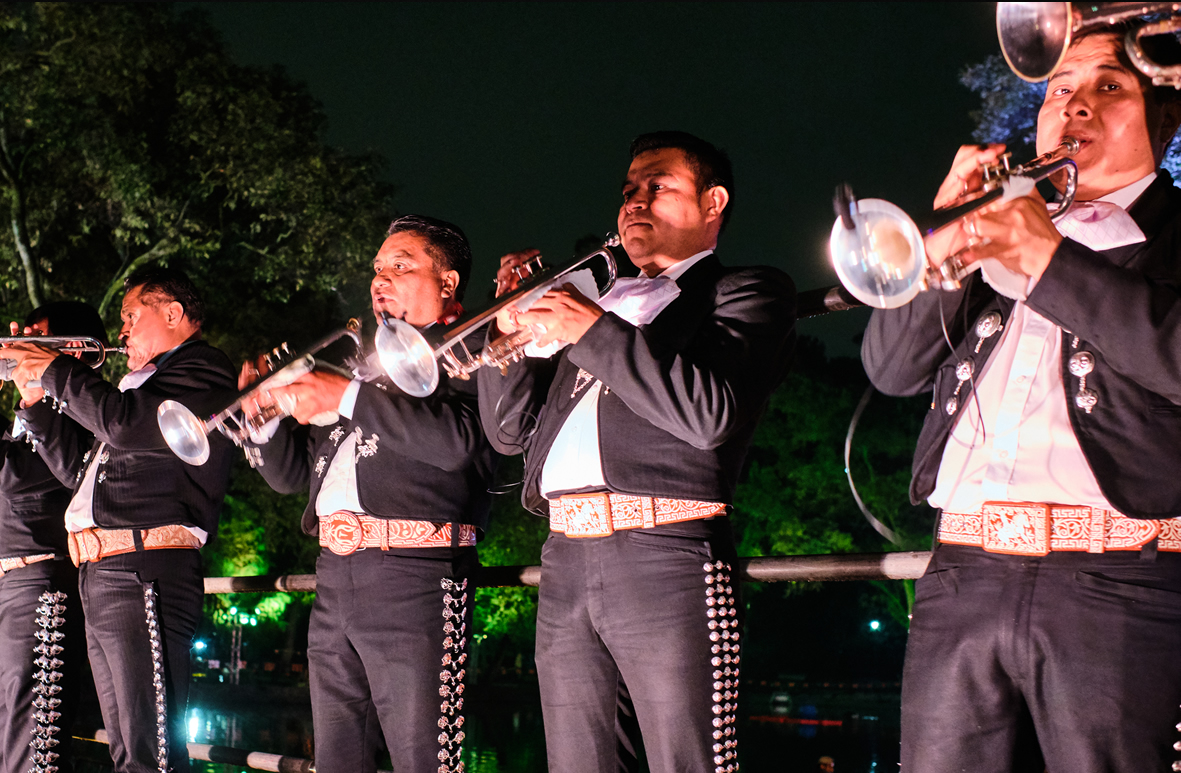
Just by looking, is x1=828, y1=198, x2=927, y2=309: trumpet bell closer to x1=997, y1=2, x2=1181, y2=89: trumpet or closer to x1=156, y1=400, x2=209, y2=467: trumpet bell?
x1=997, y1=2, x2=1181, y2=89: trumpet

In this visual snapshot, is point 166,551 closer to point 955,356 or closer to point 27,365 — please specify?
point 27,365

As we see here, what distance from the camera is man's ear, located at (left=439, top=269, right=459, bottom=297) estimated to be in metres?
4.30

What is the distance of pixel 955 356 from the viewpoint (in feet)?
7.87

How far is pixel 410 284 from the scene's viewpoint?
421 cm

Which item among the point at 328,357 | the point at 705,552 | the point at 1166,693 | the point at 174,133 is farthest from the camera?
the point at 174,133

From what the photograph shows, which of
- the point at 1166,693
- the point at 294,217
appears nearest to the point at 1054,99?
the point at 1166,693

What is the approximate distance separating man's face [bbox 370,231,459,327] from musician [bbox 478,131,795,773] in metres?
1.08

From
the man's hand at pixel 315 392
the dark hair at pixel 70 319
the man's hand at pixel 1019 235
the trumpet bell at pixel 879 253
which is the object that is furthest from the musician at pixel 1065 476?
the dark hair at pixel 70 319

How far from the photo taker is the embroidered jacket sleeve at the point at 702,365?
274 centimetres

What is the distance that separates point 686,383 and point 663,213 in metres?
0.81

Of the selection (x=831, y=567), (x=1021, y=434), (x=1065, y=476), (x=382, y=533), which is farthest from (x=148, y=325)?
(x=1065, y=476)

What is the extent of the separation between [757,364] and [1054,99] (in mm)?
950

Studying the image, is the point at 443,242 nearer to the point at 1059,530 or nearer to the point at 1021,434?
the point at 1021,434

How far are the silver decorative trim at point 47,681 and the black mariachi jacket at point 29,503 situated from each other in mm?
278
